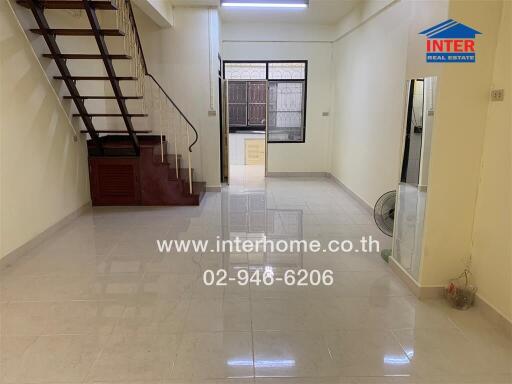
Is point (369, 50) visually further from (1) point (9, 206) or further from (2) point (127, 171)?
(1) point (9, 206)

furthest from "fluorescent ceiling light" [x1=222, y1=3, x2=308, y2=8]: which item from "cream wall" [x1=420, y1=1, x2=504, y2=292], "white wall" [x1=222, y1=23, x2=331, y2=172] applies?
"cream wall" [x1=420, y1=1, x2=504, y2=292]

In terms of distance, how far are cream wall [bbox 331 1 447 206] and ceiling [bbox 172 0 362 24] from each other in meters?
0.23

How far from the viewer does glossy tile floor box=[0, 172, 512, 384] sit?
2.24m

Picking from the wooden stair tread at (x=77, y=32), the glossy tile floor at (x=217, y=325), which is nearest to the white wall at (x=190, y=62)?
the wooden stair tread at (x=77, y=32)

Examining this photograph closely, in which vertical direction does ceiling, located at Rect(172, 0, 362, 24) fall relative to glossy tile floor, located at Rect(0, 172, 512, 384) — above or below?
above

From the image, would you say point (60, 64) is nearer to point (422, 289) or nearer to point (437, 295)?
point (422, 289)

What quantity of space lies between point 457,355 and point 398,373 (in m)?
0.45

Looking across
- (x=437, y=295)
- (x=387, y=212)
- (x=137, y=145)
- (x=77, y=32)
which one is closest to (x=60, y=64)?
(x=77, y=32)

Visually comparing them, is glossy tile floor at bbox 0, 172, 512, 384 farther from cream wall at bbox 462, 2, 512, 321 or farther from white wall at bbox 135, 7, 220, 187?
white wall at bbox 135, 7, 220, 187

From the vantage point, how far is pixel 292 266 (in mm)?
3732

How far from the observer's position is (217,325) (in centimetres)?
270

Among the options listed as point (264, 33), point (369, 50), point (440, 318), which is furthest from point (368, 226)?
point (264, 33)

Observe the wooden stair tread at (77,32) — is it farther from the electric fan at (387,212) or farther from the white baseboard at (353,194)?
the white baseboard at (353,194)

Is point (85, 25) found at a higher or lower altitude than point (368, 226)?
higher
